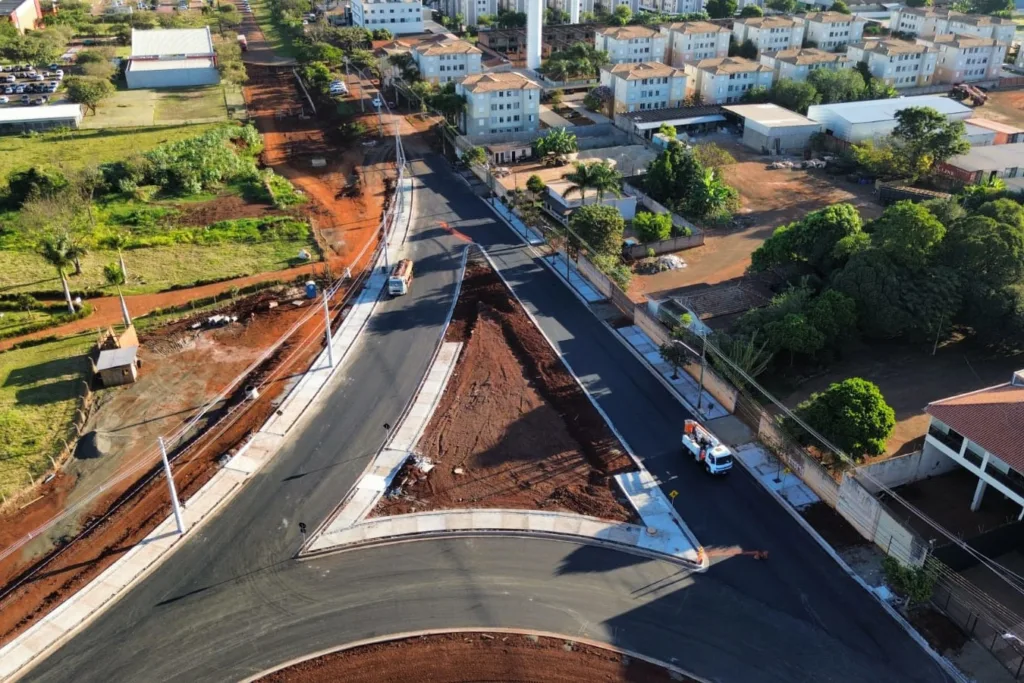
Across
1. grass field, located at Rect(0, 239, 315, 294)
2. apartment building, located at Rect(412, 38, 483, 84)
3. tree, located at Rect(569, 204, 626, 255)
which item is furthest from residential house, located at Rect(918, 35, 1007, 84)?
grass field, located at Rect(0, 239, 315, 294)

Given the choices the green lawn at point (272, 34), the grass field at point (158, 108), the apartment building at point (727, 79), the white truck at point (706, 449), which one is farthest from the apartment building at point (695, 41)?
the white truck at point (706, 449)

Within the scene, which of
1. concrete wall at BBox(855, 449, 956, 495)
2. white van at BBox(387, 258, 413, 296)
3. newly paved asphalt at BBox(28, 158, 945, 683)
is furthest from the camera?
white van at BBox(387, 258, 413, 296)

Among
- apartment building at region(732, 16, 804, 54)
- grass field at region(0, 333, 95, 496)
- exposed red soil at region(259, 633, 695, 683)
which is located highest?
apartment building at region(732, 16, 804, 54)

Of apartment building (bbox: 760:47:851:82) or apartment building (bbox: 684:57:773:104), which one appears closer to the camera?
apartment building (bbox: 684:57:773:104)

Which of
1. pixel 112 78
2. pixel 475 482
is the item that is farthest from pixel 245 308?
pixel 112 78

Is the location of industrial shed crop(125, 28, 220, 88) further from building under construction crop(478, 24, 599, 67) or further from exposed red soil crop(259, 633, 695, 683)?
exposed red soil crop(259, 633, 695, 683)

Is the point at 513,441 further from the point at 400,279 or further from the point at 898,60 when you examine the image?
the point at 898,60

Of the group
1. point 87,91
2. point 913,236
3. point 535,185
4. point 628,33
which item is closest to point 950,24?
point 628,33
